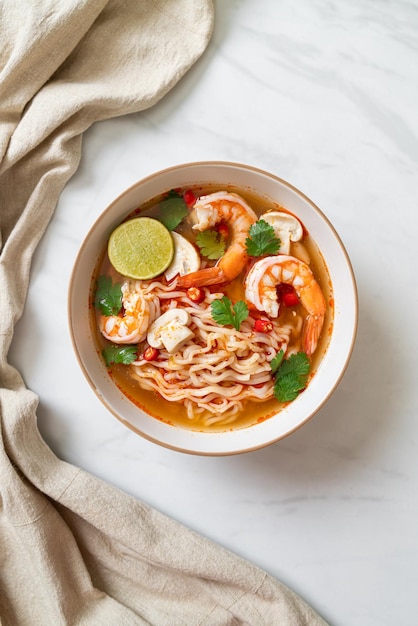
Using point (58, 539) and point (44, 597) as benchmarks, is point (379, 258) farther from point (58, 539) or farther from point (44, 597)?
point (44, 597)

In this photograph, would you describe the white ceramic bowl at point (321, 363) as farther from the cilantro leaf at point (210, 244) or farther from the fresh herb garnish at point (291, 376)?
the cilantro leaf at point (210, 244)

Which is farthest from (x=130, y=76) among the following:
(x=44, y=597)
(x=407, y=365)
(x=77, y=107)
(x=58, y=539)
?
(x=44, y=597)

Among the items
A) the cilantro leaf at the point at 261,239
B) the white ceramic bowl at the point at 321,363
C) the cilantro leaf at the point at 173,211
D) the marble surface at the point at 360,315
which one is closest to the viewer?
the white ceramic bowl at the point at 321,363

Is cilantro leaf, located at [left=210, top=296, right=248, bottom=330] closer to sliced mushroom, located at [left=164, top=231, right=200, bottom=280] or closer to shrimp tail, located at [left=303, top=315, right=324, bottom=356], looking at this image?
sliced mushroom, located at [left=164, top=231, right=200, bottom=280]

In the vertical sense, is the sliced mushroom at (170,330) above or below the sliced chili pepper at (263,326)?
below

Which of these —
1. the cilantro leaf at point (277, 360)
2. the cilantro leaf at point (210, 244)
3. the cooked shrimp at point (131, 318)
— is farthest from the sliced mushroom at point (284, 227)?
the cooked shrimp at point (131, 318)

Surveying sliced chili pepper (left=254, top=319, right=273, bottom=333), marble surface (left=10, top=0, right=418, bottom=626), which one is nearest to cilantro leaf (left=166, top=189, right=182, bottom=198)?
marble surface (left=10, top=0, right=418, bottom=626)
